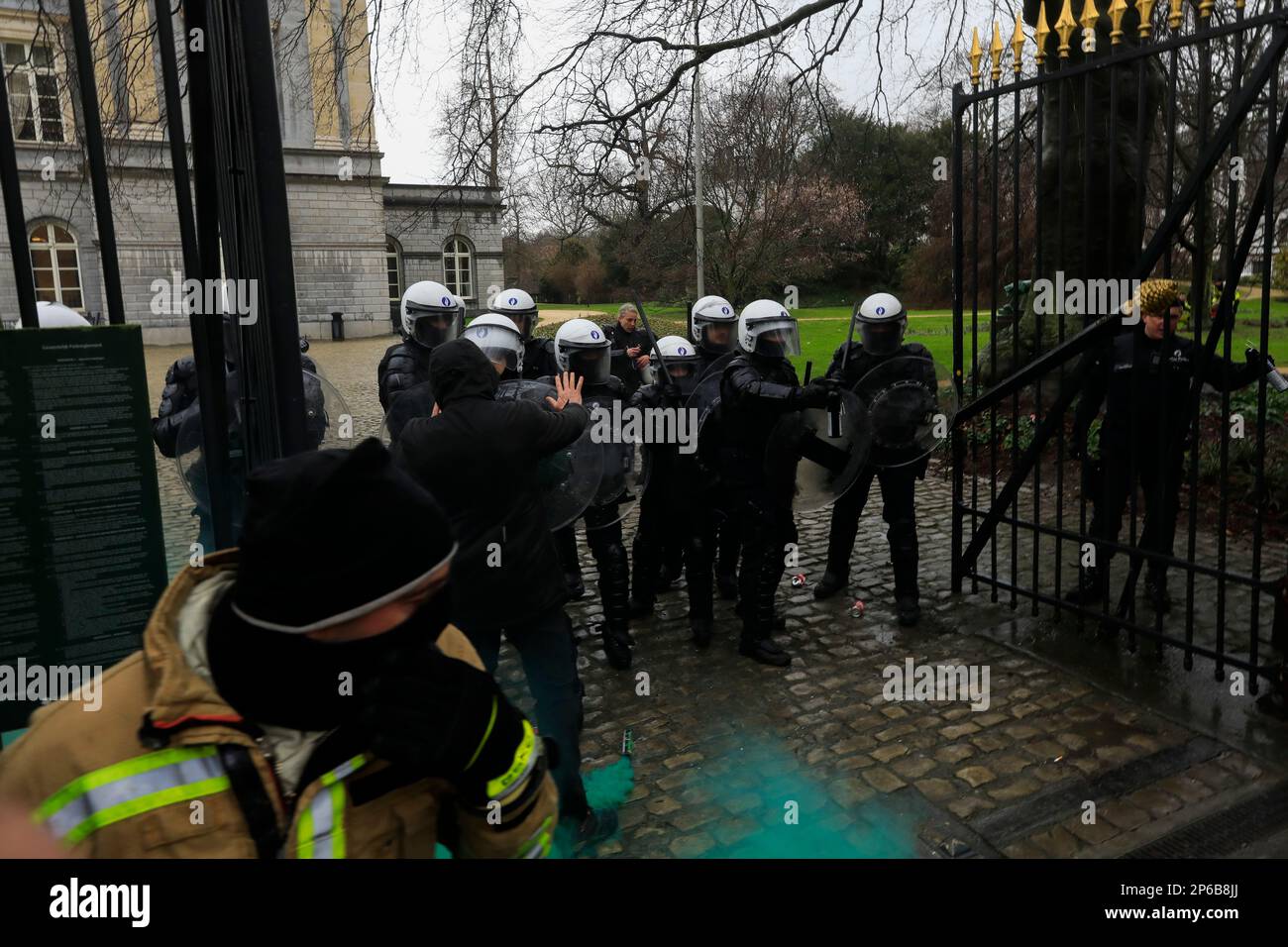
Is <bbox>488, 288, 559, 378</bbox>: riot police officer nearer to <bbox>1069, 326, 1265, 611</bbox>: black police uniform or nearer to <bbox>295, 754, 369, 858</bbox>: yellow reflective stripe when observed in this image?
<bbox>1069, 326, 1265, 611</bbox>: black police uniform

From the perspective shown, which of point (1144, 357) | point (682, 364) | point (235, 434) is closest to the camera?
point (235, 434)

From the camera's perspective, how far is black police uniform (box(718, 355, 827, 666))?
5.30 metres

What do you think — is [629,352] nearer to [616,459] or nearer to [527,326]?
[527,326]

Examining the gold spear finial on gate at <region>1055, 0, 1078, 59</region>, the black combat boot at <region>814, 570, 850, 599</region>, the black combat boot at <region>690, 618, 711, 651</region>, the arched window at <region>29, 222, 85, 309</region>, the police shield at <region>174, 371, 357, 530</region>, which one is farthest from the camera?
the arched window at <region>29, 222, 85, 309</region>

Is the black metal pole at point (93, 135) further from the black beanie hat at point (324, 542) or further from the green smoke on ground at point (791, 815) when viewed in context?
the green smoke on ground at point (791, 815)

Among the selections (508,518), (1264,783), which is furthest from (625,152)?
(1264,783)

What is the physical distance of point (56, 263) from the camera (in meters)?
26.3

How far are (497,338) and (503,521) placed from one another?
1.79m

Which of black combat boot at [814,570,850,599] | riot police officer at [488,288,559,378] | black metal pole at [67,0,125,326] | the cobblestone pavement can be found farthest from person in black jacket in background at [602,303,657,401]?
black metal pole at [67,0,125,326]

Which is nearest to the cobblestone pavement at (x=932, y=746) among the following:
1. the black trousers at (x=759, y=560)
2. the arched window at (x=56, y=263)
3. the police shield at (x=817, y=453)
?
the black trousers at (x=759, y=560)

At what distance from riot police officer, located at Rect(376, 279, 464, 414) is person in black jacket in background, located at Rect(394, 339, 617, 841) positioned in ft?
8.04

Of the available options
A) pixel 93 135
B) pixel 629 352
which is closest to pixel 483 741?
pixel 93 135

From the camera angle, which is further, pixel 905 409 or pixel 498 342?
pixel 905 409

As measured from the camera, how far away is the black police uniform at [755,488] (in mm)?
5297
